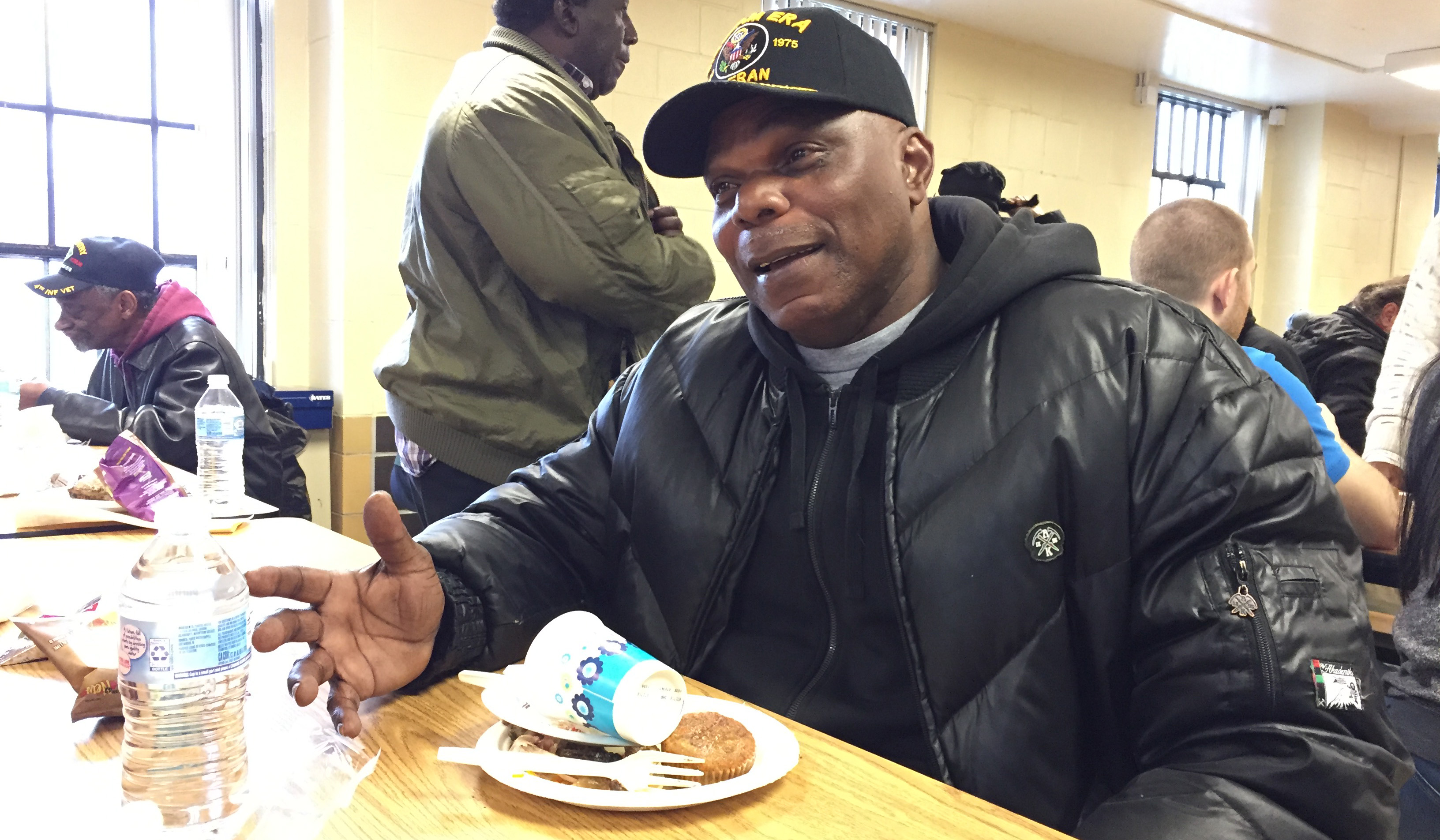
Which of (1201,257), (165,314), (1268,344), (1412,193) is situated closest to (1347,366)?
(1268,344)

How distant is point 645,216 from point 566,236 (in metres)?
0.20

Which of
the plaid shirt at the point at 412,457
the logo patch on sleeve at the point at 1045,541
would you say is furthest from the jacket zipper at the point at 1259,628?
the plaid shirt at the point at 412,457

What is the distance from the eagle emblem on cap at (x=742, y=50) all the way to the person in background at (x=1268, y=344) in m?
2.00

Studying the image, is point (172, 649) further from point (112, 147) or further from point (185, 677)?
point (112, 147)

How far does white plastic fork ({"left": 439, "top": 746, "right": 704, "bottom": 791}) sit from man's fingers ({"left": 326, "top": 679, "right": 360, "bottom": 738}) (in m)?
0.12

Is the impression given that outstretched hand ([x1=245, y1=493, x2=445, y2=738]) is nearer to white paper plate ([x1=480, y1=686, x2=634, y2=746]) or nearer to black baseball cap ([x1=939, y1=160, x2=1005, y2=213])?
white paper plate ([x1=480, y1=686, x2=634, y2=746])

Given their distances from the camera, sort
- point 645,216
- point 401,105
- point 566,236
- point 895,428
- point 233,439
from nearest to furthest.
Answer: point 895,428 < point 566,236 < point 645,216 < point 233,439 < point 401,105

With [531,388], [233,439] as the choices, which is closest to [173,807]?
[531,388]

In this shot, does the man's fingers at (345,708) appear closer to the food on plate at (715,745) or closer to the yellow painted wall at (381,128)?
the food on plate at (715,745)

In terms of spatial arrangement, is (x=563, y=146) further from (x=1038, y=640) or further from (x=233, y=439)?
(x=1038, y=640)

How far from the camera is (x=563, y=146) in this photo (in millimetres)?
1967

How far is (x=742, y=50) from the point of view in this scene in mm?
1231

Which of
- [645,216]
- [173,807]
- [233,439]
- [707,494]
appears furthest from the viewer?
[233,439]

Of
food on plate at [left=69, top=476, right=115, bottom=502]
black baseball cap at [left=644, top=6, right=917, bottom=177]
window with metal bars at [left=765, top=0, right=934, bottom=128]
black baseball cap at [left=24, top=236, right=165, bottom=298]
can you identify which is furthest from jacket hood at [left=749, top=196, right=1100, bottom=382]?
window with metal bars at [left=765, top=0, right=934, bottom=128]
